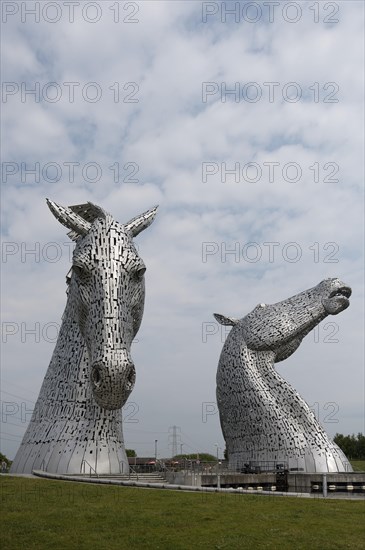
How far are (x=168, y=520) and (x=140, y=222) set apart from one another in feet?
31.6

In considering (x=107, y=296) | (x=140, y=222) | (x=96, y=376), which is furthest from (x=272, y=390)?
(x=96, y=376)

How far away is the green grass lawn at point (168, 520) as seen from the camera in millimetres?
8211

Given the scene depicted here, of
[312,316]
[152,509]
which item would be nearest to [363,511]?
[152,509]

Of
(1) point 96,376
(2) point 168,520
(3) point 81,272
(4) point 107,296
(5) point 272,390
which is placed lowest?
(2) point 168,520

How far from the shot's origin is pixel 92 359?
47.6 feet

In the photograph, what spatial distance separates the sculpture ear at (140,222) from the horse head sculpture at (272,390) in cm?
921

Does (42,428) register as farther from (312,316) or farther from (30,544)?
(312,316)

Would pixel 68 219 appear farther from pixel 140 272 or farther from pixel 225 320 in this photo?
pixel 225 320

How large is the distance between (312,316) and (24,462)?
13.2 m

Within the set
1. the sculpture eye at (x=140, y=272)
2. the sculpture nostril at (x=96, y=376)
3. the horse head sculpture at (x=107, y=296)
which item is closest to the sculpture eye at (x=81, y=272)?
the horse head sculpture at (x=107, y=296)

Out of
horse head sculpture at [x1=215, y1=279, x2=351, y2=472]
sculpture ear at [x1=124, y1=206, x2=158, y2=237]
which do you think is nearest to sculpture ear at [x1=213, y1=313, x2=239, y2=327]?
horse head sculpture at [x1=215, y1=279, x2=351, y2=472]

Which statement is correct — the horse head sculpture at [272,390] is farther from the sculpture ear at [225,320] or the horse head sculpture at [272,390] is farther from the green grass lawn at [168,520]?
the green grass lawn at [168,520]

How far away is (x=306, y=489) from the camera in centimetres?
1938

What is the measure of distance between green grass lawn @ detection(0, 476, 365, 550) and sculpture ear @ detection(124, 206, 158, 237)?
7.28 metres
